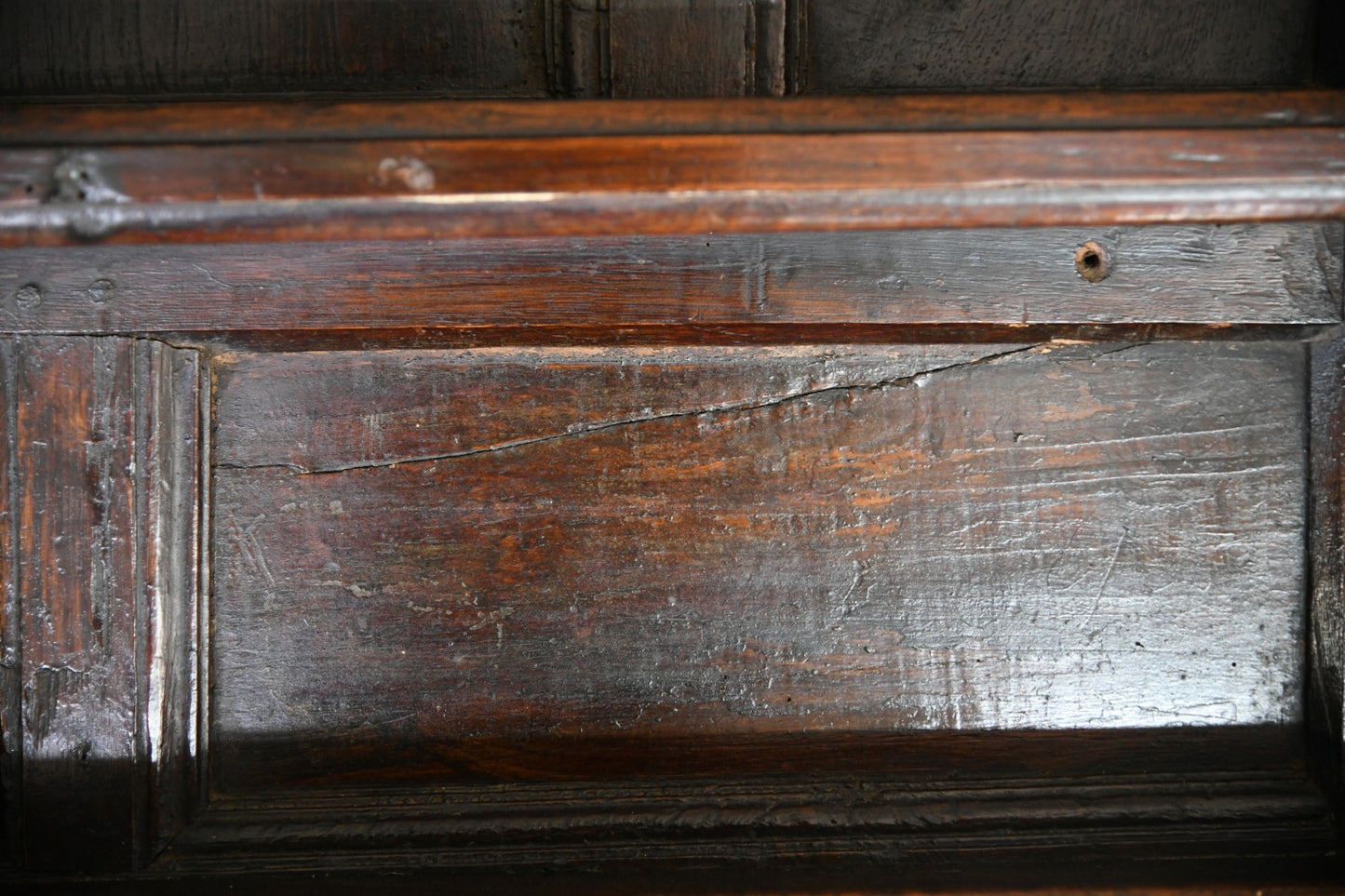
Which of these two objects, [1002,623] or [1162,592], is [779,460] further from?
[1162,592]

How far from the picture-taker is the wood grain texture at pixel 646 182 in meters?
0.82

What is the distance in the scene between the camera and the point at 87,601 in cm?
104

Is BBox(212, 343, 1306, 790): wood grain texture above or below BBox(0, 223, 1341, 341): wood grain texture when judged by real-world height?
below

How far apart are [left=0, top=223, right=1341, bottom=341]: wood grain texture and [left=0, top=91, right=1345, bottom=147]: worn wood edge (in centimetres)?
21

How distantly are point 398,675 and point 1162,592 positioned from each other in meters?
1.07

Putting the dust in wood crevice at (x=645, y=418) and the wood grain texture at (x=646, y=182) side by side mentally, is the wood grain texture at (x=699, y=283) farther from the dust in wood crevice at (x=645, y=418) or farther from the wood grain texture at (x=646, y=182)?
the wood grain texture at (x=646, y=182)

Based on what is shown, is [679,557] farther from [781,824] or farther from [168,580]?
[168,580]

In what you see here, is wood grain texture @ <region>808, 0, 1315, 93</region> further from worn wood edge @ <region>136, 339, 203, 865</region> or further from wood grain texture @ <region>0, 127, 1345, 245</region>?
worn wood edge @ <region>136, 339, 203, 865</region>

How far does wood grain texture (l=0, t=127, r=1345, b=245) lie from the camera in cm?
82

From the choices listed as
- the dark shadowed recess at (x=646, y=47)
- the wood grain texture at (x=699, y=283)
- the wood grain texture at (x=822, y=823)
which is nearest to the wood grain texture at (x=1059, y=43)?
the dark shadowed recess at (x=646, y=47)

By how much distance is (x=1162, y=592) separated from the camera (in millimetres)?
1125

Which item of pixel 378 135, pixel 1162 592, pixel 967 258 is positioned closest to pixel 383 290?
pixel 378 135

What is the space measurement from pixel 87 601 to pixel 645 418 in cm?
76

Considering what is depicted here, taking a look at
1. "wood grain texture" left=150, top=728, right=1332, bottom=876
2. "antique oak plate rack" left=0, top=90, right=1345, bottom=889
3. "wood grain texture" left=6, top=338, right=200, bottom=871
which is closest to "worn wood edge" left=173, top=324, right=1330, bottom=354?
"antique oak plate rack" left=0, top=90, right=1345, bottom=889
